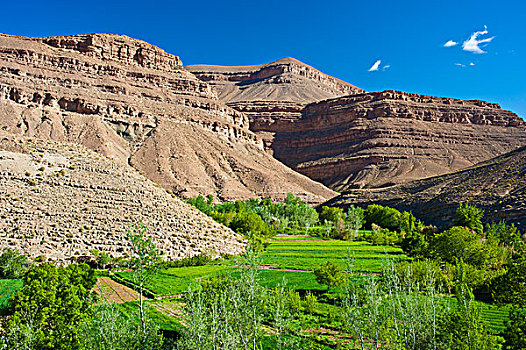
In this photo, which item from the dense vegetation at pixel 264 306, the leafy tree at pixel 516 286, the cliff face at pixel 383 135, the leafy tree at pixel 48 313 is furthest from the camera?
the cliff face at pixel 383 135

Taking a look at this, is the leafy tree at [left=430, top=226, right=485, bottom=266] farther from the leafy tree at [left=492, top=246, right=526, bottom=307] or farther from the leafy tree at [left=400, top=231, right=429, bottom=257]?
the leafy tree at [left=492, top=246, right=526, bottom=307]

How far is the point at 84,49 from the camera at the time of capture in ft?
420

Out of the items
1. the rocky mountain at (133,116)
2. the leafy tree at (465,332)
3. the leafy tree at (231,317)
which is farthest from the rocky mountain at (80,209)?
the rocky mountain at (133,116)

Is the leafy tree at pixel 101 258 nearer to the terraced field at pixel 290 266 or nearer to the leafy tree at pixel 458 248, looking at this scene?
the terraced field at pixel 290 266

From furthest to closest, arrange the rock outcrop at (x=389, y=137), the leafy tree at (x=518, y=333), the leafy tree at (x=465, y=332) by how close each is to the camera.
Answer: the rock outcrop at (x=389, y=137) → the leafy tree at (x=518, y=333) → the leafy tree at (x=465, y=332)

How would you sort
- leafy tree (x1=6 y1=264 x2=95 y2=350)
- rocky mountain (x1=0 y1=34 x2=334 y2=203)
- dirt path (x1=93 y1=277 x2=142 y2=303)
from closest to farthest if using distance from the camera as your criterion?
1. leafy tree (x1=6 y1=264 x2=95 y2=350)
2. dirt path (x1=93 y1=277 x2=142 y2=303)
3. rocky mountain (x1=0 y1=34 x2=334 y2=203)

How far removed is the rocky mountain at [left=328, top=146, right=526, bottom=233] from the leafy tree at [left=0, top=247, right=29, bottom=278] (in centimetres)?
4875

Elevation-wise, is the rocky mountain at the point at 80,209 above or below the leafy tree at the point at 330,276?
above

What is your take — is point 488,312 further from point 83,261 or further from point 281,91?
point 281,91

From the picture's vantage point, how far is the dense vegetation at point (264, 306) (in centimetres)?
1197

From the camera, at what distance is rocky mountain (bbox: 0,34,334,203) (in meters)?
91.8

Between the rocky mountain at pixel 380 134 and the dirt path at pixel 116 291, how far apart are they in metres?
101

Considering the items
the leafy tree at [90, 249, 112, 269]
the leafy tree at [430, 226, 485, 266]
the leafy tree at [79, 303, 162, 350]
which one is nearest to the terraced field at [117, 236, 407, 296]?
the leafy tree at [90, 249, 112, 269]

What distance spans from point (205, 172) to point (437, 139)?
88.7 m
